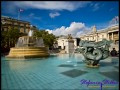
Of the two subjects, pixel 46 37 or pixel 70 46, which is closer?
pixel 70 46

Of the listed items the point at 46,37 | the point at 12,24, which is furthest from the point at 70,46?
the point at 12,24

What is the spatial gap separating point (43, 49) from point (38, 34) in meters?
34.6

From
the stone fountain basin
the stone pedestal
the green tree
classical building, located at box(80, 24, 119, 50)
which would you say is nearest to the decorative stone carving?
the stone fountain basin

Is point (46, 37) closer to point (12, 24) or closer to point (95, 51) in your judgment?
point (12, 24)

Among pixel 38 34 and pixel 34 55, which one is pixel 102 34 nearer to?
pixel 38 34

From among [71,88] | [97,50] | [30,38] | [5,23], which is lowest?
[71,88]

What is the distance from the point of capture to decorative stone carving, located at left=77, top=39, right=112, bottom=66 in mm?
10570

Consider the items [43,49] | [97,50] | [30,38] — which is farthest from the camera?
[30,38]

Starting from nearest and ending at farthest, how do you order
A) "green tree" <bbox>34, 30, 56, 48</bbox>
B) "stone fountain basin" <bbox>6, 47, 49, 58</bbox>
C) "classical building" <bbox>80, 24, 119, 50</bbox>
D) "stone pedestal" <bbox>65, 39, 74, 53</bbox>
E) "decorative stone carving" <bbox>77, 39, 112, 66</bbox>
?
"decorative stone carving" <bbox>77, 39, 112, 66</bbox> < "stone fountain basin" <bbox>6, 47, 49, 58</bbox> < "stone pedestal" <bbox>65, 39, 74, 53</bbox> < "green tree" <bbox>34, 30, 56, 48</bbox> < "classical building" <bbox>80, 24, 119, 50</bbox>

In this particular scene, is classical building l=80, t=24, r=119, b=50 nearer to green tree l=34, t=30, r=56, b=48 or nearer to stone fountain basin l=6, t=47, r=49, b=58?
green tree l=34, t=30, r=56, b=48

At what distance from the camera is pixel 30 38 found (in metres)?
23.4

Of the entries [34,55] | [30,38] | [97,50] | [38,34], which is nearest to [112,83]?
[97,50]

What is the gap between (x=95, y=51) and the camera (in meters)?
10.7

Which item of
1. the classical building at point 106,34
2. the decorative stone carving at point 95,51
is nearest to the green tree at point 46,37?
the classical building at point 106,34
